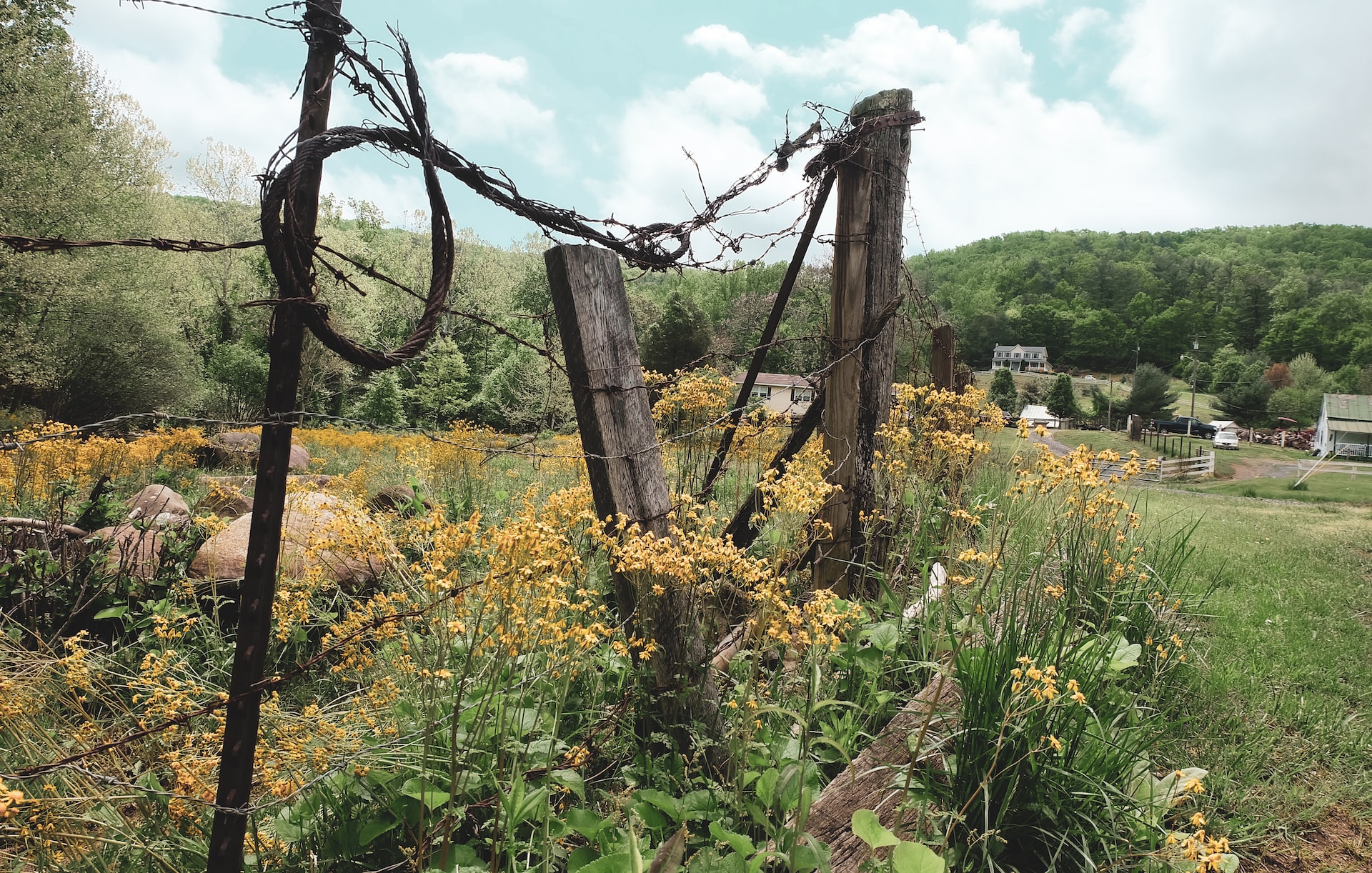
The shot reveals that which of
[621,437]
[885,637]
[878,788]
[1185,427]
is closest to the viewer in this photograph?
[878,788]

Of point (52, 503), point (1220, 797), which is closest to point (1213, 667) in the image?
point (1220, 797)

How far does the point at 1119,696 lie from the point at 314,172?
3544 millimetres

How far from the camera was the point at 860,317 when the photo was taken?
366cm

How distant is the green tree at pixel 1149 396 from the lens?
57.2 m

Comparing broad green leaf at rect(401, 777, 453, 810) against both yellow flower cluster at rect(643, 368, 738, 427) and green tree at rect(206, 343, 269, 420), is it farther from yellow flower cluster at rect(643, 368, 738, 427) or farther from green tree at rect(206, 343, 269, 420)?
green tree at rect(206, 343, 269, 420)

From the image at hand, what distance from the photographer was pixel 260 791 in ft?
6.72

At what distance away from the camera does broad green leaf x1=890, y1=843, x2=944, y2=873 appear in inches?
55.4

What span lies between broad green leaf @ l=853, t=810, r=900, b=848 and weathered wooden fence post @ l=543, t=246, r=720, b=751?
0.90 m

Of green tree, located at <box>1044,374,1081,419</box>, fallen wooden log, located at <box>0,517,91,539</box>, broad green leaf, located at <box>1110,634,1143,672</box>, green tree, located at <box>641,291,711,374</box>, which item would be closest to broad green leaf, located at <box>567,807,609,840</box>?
broad green leaf, located at <box>1110,634,1143,672</box>

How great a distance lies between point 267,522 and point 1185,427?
246 ft

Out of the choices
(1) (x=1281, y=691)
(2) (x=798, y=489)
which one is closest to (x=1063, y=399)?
(1) (x=1281, y=691)

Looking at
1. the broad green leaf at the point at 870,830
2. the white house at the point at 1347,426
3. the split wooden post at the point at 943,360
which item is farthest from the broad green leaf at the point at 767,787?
the white house at the point at 1347,426

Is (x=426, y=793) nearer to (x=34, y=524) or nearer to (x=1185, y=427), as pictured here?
(x=34, y=524)

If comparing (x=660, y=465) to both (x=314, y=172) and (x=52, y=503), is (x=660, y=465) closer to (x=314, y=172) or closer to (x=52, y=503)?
(x=314, y=172)
